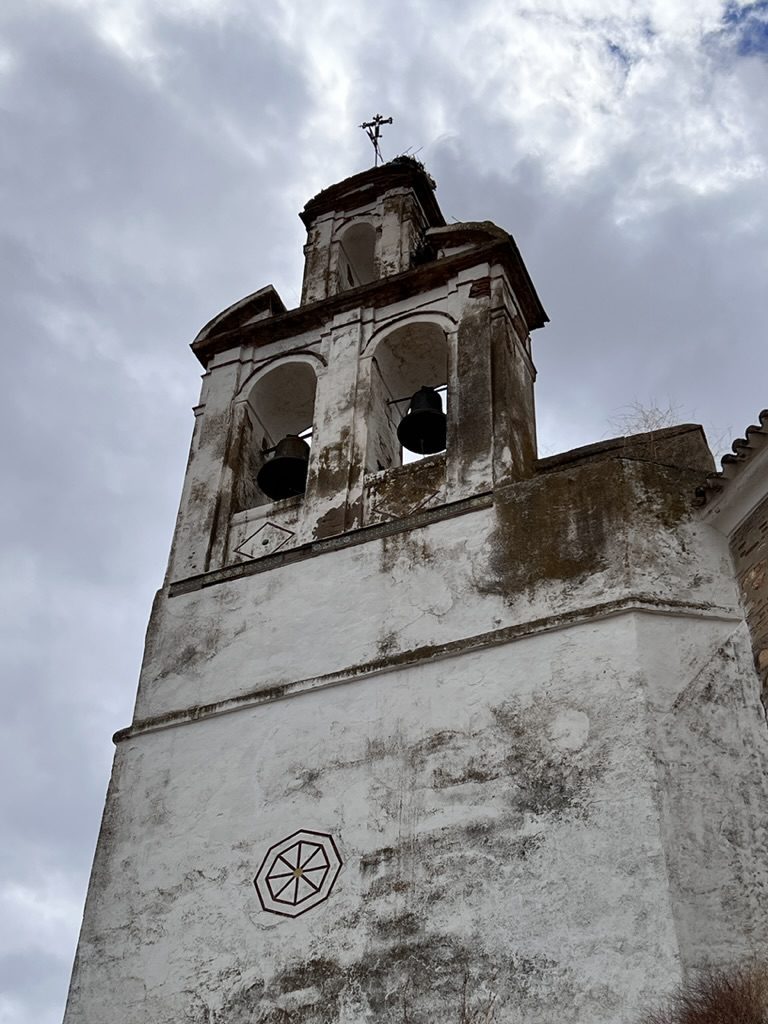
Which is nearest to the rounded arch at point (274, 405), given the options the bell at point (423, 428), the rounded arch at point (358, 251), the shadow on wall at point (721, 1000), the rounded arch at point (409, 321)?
the rounded arch at point (409, 321)

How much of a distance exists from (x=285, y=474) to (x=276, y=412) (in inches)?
46.1

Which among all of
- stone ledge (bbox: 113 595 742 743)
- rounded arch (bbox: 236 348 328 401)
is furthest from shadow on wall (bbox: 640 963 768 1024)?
rounded arch (bbox: 236 348 328 401)

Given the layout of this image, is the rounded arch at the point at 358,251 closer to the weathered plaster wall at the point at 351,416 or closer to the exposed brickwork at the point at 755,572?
the weathered plaster wall at the point at 351,416

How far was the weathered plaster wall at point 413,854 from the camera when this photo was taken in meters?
6.92

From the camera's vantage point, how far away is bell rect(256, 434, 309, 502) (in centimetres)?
1110

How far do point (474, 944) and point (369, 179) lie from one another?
8844 millimetres

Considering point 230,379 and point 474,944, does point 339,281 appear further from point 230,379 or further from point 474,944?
point 474,944

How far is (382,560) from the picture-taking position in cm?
939

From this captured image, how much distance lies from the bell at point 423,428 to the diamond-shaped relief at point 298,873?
379 cm

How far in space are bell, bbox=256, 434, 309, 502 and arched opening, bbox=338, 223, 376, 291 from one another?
9.42 ft

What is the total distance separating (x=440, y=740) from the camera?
8070 millimetres

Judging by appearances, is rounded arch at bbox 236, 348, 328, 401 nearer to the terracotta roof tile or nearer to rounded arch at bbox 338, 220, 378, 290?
rounded arch at bbox 338, 220, 378, 290

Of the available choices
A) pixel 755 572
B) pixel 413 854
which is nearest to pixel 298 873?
pixel 413 854

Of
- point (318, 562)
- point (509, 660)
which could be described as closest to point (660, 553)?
point (509, 660)
